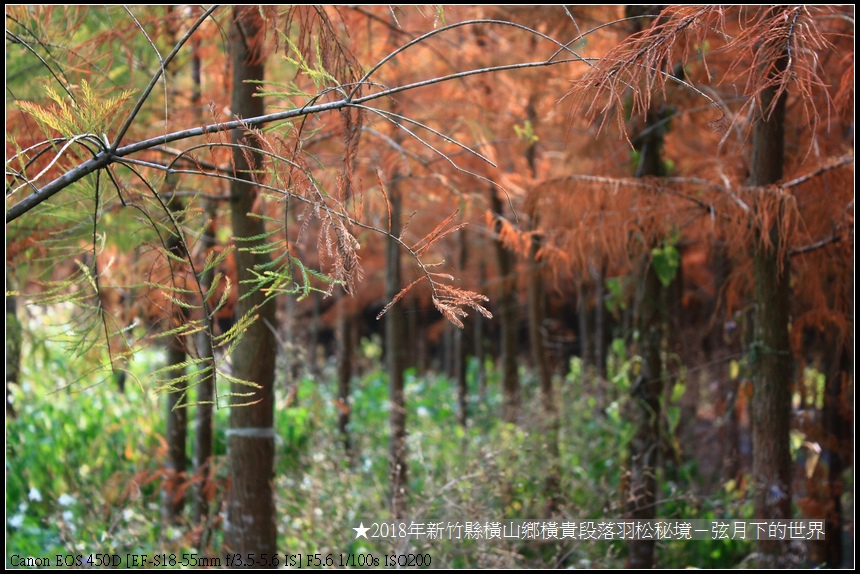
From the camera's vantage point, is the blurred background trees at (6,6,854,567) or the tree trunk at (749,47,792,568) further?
the tree trunk at (749,47,792,568)

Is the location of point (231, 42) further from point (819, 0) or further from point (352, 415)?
point (352, 415)

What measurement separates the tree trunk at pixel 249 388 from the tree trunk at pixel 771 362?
8.76 ft

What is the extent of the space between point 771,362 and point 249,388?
2852 millimetres

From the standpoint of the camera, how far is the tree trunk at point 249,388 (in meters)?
3.96

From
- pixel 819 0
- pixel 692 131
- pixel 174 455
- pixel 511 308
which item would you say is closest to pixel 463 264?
pixel 511 308

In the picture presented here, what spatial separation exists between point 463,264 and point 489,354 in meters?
8.44

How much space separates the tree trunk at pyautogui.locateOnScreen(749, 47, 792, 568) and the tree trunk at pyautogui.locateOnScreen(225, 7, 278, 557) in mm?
2669

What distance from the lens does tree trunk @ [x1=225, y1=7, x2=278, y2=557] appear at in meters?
3.96

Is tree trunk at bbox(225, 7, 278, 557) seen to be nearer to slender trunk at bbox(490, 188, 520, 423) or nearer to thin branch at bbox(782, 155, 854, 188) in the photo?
thin branch at bbox(782, 155, 854, 188)

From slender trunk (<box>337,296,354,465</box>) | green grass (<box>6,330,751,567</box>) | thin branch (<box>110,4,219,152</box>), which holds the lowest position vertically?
green grass (<box>6,330,751,567</box>)

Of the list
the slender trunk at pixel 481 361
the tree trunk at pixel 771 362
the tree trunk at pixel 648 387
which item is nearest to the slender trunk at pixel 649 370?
the tree trunk at pixel 648 387

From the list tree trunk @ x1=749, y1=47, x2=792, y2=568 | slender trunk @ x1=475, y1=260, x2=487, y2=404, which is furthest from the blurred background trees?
slender trunk @ x1=475, y1=260, x2=487, y2=404

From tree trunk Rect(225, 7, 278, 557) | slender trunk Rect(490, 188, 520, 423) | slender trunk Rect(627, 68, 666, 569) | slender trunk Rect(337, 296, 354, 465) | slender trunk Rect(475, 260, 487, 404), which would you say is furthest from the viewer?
slender trunk Rect(475, 260, 487, 404)

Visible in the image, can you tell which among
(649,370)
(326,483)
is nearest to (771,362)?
(649,370)
